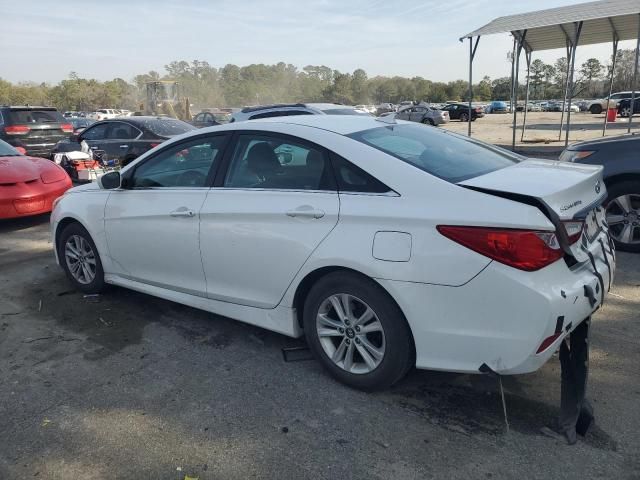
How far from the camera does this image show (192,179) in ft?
12.5

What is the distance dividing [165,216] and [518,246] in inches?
97.3

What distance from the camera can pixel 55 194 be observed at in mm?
7598

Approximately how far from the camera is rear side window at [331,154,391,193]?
9.57ft

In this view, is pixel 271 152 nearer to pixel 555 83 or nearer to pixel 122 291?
pixel 122 291

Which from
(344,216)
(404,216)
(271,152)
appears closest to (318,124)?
(271,152)

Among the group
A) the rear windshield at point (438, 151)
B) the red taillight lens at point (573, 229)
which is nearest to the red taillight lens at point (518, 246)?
the red taillight lens at point (573, 229)

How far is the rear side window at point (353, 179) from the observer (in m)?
2.92

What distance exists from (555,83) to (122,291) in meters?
94.7

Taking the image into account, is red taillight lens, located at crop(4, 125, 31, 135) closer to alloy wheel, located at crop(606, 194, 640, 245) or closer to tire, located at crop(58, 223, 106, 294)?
tire, located at crop(58, 223, 106, 294)

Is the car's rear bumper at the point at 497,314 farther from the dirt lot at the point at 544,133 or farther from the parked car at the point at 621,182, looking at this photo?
the dirt lot at the point at 544,133

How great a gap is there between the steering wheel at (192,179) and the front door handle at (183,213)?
8.0 inches

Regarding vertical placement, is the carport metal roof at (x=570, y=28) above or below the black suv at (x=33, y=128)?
above

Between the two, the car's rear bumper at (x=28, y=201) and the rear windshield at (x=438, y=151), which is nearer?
the rear windshield at (x=438, y=151)

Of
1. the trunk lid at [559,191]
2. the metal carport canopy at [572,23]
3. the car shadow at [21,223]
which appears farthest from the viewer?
the metal carport canopy at [572,23]
